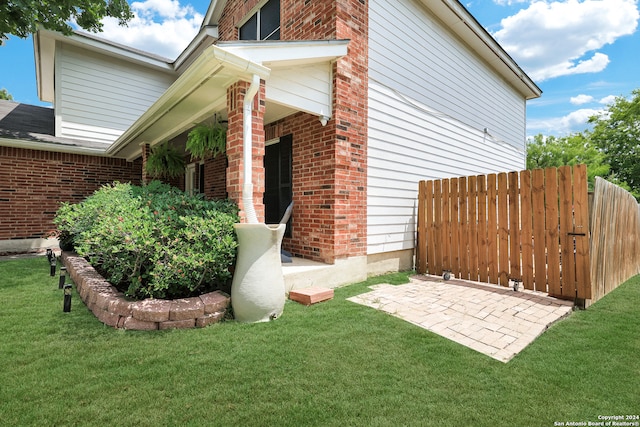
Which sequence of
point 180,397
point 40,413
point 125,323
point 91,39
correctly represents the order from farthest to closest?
point 91,39, point 125,323, point 180,397, point 40,413

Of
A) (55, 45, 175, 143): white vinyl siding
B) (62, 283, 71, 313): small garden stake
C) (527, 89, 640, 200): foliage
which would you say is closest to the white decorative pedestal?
(62, 283, 71, 313): small garden stake

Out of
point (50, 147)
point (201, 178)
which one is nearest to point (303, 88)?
point (201, 178)

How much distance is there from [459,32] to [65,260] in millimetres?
9936

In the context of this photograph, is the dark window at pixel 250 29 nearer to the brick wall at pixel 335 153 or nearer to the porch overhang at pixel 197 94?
the brick wall at pixel 335 153

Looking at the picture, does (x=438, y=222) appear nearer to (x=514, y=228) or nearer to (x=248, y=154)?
(x=514, y=228)

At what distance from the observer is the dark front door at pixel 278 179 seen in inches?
219

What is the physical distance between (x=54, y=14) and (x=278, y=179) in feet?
19.8

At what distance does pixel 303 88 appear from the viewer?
14.5 ft

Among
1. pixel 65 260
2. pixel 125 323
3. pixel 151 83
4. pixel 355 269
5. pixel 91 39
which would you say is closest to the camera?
pixel 125 323

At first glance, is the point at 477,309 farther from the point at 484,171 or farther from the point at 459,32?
the point at 459,32

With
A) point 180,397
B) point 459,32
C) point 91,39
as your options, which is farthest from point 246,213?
point 91,39

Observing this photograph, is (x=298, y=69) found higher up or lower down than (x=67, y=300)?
higher up

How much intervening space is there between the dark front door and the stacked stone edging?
8.51ft

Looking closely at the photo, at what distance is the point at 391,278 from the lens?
17.0ft
